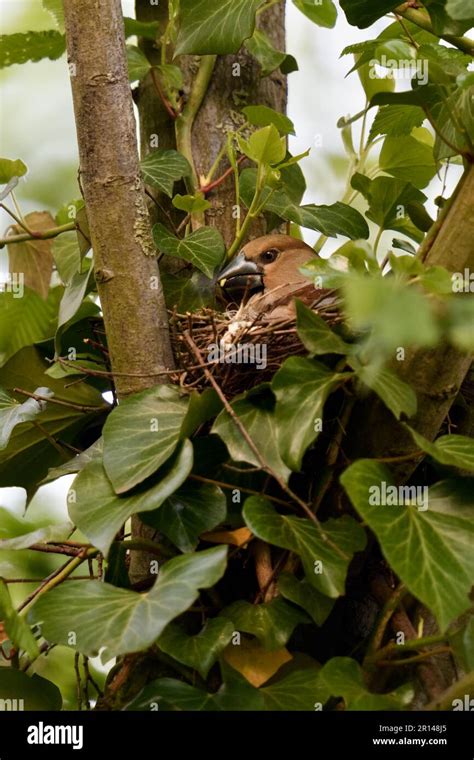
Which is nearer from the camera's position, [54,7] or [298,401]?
[298,401]

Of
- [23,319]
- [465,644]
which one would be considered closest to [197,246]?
[23,319]

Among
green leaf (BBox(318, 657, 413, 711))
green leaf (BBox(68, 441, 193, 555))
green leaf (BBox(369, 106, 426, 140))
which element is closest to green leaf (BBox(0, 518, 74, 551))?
green leaf (BBox(68, 441, 193, 555))

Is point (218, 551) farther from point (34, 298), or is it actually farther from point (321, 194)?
point (321, 194)

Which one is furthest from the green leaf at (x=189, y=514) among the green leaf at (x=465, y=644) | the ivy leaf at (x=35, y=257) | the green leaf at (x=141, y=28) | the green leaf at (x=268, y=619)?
the green leaf at (x=141, y=28)

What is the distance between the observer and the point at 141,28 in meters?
2.14

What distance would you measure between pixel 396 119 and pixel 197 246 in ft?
1.47

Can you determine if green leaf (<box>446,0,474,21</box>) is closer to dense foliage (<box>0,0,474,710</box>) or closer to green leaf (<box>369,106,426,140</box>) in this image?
dense foliage (<box>0,0,474,710</box>)

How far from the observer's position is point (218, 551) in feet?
4.33

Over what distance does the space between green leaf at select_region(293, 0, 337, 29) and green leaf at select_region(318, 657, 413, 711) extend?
4.56ft

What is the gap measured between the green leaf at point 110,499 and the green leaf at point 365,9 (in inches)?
29.8

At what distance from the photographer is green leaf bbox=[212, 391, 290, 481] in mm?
1403

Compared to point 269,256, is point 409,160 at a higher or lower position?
higher

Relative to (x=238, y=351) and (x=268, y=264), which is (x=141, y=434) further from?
(x=268, y=264)
